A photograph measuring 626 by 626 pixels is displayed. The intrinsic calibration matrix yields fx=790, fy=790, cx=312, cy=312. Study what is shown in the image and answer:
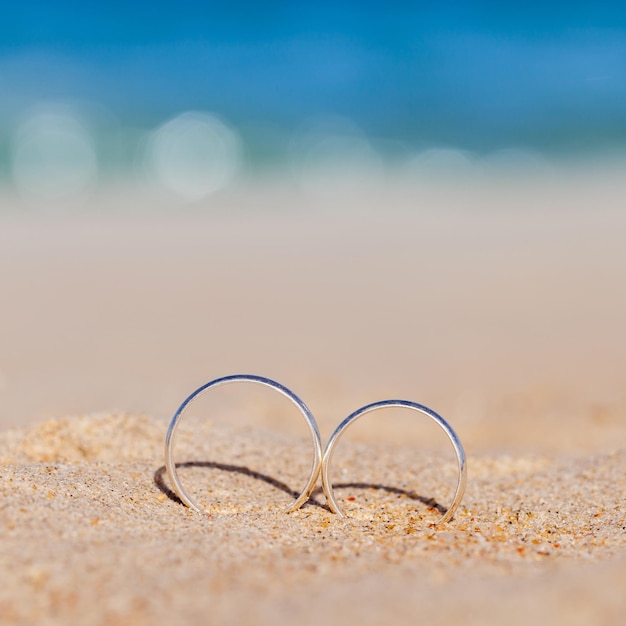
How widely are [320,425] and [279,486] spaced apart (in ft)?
4.90

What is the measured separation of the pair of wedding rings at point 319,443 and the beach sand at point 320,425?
71 mm

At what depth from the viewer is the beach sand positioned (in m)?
2.10

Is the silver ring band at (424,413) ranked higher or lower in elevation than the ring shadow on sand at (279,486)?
higher

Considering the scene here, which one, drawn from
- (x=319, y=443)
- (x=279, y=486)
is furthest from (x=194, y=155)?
(x=319, y=443)

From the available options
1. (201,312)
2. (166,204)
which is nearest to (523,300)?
(201,312)

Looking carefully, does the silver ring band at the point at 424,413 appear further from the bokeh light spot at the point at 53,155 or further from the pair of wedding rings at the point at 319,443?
the bokeh light spot at the point at 53,155

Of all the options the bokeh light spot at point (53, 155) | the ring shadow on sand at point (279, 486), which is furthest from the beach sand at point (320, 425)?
the bokeh light spot at point (53, 155)

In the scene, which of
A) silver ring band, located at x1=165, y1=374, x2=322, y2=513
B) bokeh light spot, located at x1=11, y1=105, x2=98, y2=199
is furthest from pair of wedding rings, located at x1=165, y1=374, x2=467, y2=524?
bokeh light spot, located at x1=11, y1=105, x2=98, y2=199

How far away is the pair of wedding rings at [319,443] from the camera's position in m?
2.91

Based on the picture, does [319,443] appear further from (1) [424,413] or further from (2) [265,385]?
(1) [424,413]

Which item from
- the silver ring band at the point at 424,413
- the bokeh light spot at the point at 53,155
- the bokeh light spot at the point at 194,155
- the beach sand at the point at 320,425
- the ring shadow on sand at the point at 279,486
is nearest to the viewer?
the beach sand at the point at 320,425

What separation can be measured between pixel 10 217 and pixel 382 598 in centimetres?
1311

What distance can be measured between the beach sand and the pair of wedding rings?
71mm

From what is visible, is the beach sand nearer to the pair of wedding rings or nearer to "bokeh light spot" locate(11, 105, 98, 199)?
the pair of wedding rings
